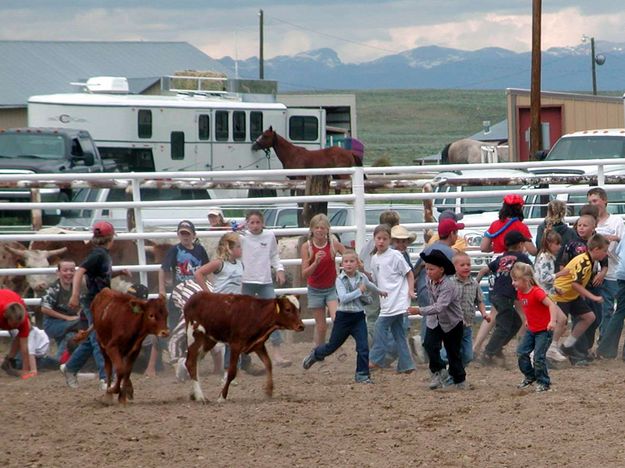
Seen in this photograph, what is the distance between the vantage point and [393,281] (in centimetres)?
1105

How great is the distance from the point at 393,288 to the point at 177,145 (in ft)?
50.2

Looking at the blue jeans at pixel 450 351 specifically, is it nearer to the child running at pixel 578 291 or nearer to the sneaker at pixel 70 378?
the child running at pixel 578 291

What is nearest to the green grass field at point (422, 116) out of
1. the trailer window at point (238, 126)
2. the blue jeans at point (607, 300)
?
the trailer window at point (238, 126)

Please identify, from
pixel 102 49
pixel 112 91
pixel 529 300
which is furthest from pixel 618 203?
pixel 102 49

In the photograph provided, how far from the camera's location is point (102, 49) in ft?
179

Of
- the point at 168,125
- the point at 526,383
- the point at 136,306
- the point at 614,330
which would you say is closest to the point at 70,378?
the point at 136,306

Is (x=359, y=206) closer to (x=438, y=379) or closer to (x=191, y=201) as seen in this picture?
(x=191, y=201)

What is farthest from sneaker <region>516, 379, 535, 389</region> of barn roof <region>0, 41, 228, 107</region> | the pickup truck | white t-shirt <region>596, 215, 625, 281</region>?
barn roof <region>0, 41, 228, 107</region>

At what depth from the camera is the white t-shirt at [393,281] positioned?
11.0 m

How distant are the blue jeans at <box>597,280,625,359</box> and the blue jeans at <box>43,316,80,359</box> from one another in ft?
16.2

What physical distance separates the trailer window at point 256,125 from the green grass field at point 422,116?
62.9 meters

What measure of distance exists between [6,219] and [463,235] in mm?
5392

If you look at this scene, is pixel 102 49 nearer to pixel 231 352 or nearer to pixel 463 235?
pixel 463 235

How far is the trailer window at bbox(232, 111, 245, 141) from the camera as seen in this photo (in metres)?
26.3
